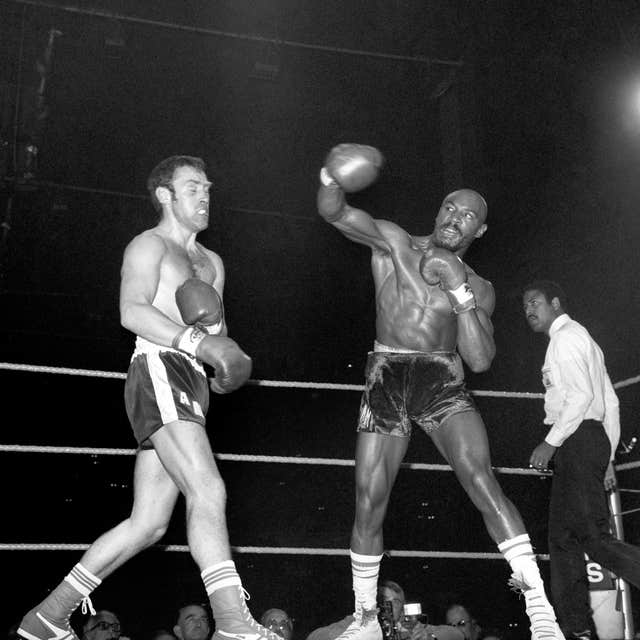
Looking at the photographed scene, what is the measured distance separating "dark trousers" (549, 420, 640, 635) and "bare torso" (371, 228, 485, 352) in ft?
2.43

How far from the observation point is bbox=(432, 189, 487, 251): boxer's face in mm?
3031

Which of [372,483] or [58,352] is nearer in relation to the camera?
[372,483]

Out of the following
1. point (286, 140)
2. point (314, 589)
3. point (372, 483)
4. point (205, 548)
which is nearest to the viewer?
point (205, 548)

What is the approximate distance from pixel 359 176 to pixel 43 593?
555 cm

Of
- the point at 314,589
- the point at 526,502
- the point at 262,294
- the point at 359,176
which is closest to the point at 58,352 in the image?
the point at 262,294

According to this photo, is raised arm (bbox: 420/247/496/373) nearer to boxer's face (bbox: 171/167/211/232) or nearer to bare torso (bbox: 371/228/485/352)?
bare torso (bbox: 371/228/485/352)

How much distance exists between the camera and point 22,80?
5.28 m

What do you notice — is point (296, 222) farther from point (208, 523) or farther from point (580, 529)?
point (208, 523)

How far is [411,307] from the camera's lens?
9.78 feet

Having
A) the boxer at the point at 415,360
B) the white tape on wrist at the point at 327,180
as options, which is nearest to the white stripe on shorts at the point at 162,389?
the boxer at the point at 415,360

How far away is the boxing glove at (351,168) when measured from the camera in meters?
2.88

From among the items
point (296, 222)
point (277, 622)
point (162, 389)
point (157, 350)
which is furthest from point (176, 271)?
point (296, 222)

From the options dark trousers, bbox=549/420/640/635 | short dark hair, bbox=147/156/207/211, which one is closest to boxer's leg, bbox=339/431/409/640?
dark trousers, bbox=549/420/640/635

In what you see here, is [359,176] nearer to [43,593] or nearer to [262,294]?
[262,294]
